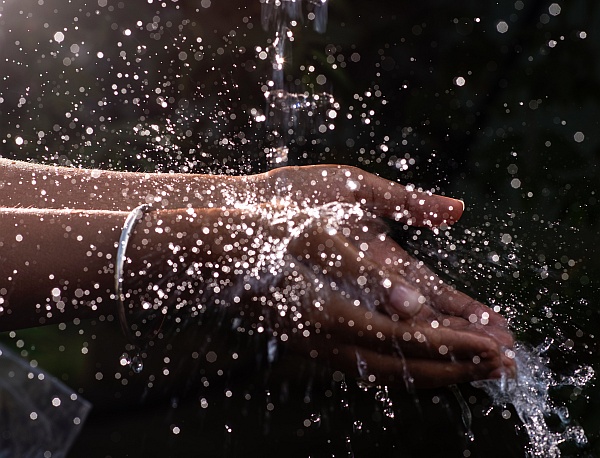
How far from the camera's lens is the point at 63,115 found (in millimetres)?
1865

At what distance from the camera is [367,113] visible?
1.72 metres

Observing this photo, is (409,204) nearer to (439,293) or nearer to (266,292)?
(439,293)

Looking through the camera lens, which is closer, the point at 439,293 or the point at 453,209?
the point at 439,293

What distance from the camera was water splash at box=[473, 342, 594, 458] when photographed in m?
0.97

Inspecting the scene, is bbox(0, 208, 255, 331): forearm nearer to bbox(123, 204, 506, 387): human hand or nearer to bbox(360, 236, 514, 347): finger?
bbox(123, 204, 506, 387): human hand

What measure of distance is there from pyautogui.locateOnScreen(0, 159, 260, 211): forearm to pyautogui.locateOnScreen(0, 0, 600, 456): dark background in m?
0.55

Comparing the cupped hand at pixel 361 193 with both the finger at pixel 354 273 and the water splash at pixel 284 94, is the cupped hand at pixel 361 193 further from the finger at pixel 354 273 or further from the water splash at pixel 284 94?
the water splash at pixel 284 94

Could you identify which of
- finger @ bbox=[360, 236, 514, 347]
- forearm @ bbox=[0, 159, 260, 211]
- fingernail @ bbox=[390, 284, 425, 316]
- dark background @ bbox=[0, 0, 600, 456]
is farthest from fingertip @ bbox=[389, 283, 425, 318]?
dark background @ bbox=[0, 0, 600, 456]

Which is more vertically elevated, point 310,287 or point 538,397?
point 310,287

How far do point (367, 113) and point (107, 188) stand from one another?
0.82m

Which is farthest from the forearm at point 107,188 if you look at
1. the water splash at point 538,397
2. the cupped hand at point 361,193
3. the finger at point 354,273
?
the water splash at point 538,397

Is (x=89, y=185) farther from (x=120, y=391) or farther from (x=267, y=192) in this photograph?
(x=120, y=391)

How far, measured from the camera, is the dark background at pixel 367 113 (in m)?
1.49

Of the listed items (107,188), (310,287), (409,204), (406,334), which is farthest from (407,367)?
(107,188)
